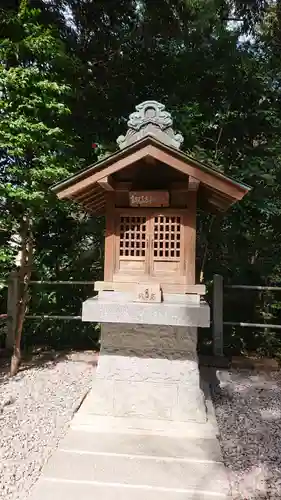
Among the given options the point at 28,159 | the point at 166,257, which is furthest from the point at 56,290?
the point at 166,257

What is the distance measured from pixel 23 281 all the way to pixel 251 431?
4053mm

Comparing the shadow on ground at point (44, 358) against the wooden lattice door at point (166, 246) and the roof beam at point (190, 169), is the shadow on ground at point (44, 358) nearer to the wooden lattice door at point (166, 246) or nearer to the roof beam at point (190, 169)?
the wooden lattice door at point (166, 246)

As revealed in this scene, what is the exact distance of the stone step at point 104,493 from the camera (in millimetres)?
2709

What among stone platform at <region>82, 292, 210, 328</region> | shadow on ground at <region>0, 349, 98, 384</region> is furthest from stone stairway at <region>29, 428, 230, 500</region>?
shadow on ground at <region>0, 349, 98, 384</region>

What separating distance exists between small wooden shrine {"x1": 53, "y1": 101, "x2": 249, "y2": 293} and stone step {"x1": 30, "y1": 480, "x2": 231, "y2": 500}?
1.88 metres

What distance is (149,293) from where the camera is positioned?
390 cm

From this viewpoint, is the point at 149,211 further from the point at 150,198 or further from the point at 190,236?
the point at 190,236

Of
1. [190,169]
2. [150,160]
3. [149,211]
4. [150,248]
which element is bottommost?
[150,248]

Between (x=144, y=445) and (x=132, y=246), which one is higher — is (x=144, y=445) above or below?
below

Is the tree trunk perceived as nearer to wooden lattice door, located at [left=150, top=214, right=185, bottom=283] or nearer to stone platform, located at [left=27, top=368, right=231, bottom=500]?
stone platform, located at [left=27, top=368, right=231, bottom=500]

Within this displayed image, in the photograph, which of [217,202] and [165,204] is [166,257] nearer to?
[165,204]

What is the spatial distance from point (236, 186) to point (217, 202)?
0.68m

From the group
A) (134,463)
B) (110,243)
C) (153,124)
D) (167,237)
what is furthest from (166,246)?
(134,463)

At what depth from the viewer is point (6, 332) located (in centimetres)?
643
